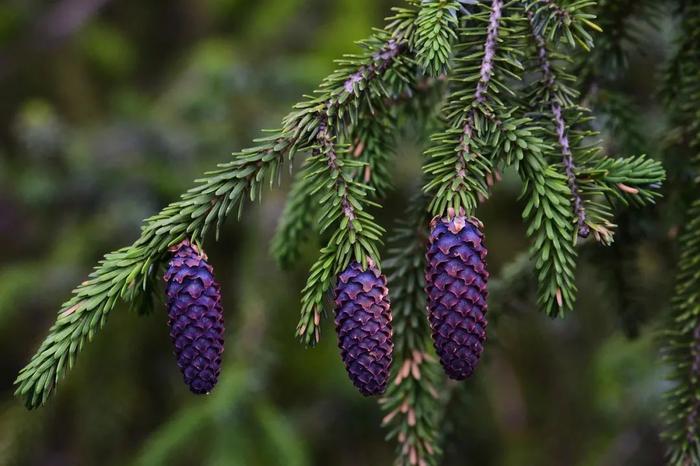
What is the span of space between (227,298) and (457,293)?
2.16 meters

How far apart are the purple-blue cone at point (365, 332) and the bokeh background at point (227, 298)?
3.55 feet

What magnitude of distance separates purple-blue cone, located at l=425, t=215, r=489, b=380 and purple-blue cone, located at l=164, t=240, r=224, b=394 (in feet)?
0.97

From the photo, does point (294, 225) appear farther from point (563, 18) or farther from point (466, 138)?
point (563, 18)

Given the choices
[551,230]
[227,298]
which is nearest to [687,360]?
[551,230]

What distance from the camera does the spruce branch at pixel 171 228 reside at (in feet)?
3.51

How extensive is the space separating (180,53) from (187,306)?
3315 mm

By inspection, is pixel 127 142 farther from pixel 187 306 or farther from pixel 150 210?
pixel 187 306

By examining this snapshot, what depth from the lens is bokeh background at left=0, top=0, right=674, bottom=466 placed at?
2377 mm

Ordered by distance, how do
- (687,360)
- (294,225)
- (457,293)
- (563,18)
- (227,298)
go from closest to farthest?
(457,293) → (563,18) → (687,360) → (294,225) → (227,298)

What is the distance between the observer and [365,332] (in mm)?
992

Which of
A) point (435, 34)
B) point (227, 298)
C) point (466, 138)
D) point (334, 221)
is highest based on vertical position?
point (435, 34)

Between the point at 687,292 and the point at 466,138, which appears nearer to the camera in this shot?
the point at 466,138

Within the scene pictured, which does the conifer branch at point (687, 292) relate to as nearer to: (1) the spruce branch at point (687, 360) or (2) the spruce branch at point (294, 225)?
(1) the spruce branch at point (687, 360)

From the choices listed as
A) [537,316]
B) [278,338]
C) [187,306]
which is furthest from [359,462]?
[187,306]
